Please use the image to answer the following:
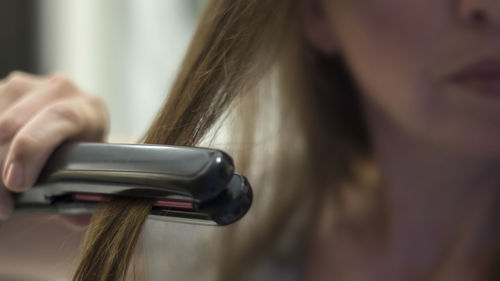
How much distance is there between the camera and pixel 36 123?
12.6 inches

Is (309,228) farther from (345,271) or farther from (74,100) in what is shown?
(74,100)


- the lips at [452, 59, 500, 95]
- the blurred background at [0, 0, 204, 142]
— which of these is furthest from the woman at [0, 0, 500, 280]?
the blurred background at [0, 0, 204, 142]

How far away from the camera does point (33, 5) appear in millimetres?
1518

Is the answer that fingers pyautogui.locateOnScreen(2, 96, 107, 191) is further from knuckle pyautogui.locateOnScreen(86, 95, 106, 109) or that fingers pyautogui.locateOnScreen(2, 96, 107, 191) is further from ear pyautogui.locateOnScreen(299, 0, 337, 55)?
ear pyautogui.locateOnScreen(299, 0, 337, 55)

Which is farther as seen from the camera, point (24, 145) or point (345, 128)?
point (345, 128)

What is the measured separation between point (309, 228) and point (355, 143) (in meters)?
0.11

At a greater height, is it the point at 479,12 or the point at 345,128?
the point at 479,12

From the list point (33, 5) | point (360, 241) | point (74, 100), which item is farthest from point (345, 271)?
point (33, 5)

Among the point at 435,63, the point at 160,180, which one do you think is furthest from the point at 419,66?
the point at 160,180

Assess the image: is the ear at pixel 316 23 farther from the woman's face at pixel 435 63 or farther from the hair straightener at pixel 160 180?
the hair straightener at pixel 160 180

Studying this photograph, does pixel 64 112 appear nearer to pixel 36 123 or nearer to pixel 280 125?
pixel 36 123

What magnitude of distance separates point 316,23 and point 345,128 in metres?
0.14

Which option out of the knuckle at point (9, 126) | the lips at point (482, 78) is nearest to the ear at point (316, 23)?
the lips at point (482, 78)

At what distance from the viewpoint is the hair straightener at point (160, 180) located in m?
0.21
